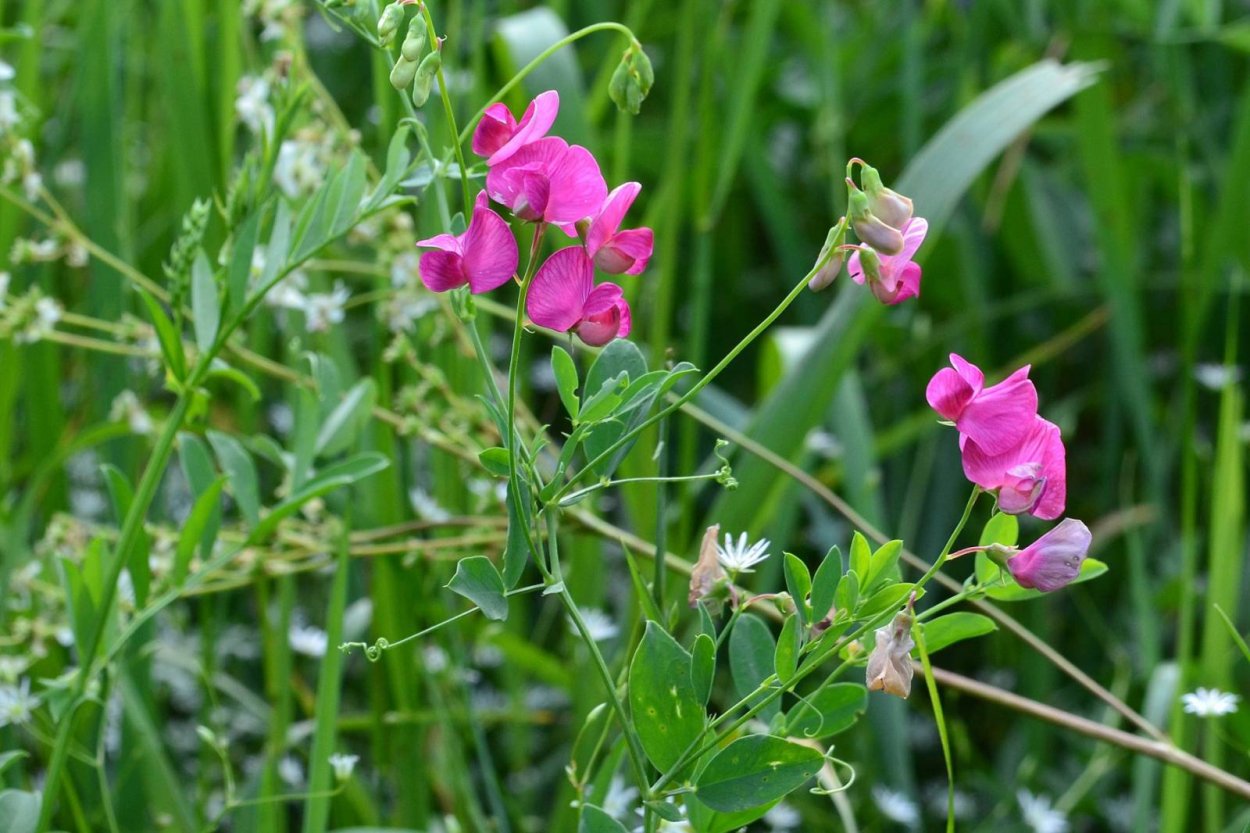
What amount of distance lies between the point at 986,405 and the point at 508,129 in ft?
0.51

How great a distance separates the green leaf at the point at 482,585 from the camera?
0.38 m

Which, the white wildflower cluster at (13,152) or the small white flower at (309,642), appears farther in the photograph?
the small white flower at (309,642)

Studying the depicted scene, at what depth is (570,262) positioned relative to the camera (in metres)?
0.38

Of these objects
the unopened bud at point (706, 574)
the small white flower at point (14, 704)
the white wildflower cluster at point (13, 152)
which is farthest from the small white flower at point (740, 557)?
the white wildflower cluster at point (13, 152)

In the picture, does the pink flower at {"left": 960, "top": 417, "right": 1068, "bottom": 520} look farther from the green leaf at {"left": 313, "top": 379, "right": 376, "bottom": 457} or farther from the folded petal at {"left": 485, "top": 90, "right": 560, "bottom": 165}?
the green leaf at {"left": 313, "top": 379, "right": 376, "bottom": 457}

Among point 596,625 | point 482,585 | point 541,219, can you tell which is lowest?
point 596,625

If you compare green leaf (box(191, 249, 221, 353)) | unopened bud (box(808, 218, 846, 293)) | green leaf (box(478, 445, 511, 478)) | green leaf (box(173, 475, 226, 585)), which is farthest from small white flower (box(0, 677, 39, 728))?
unopened bud (box(808, 218, 846, 293))

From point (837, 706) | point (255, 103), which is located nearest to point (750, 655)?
point (837, 706)

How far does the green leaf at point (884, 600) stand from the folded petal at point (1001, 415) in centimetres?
4

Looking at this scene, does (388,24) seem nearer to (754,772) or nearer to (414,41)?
(414,41)

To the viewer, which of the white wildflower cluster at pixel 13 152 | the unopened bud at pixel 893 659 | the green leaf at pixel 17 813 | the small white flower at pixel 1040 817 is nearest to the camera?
the unopened bud at pixel 893 659

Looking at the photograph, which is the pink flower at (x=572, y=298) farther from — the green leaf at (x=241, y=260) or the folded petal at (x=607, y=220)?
the green leaf at (x=241, y=260)

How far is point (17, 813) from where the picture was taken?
489 mm

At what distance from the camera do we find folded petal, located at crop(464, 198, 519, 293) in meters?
0.37
